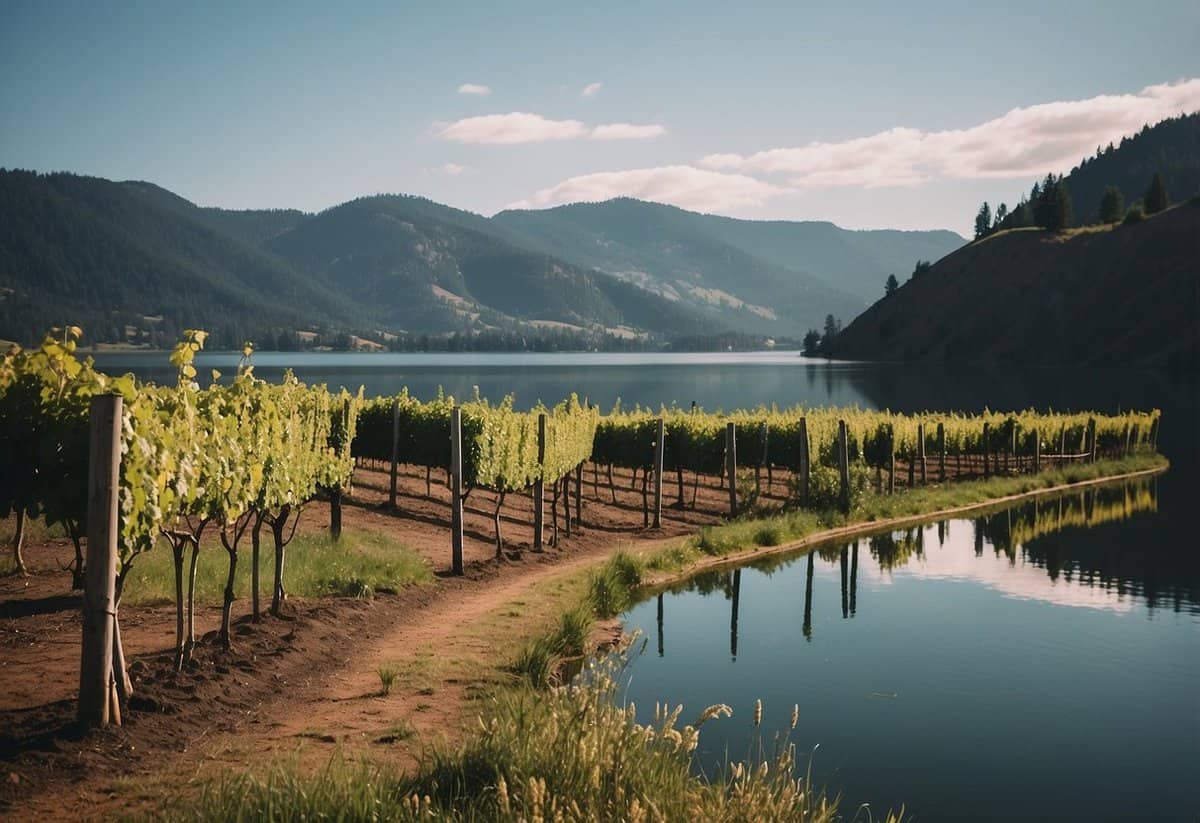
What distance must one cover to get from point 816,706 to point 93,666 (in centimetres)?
1050

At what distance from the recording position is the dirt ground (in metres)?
9.42

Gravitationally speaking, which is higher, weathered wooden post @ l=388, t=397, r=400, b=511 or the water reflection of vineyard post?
weathered wooden post @ l=388, t=397, r=400, b=511

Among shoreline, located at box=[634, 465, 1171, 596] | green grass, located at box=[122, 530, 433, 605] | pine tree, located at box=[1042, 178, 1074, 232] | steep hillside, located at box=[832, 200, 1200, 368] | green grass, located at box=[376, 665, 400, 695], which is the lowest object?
shoreline, located at box=[634, 465, 1171, 596]

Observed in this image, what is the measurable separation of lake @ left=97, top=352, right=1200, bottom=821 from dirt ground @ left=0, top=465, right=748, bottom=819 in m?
3.19

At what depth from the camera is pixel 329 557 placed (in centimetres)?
2044

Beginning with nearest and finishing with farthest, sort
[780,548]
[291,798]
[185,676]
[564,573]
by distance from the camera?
[291,798] → [185,676] → [564,573] → [780,548]

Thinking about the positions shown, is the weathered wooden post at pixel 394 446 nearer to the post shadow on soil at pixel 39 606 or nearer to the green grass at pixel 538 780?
the post shadow on soil at pixel 39 606

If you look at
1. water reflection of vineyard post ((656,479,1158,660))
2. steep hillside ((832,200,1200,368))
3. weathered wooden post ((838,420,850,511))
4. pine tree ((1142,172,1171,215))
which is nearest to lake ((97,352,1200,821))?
water reflection of vineyard post ((656,479,1158,660))

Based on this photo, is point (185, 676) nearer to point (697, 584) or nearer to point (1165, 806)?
point (1165, 806)

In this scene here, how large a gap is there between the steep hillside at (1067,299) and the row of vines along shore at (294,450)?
363 ft

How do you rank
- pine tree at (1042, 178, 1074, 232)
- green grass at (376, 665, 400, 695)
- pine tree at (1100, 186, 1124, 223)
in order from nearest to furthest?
green grass at (376, 665, 400, 695), pine tree at (1100, 186, 1124, 223), pine tree at (1042, 178, 1074, 232)

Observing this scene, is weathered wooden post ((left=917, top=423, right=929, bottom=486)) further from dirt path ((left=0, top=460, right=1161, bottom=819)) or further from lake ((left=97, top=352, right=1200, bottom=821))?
dirt path ((left=0, top=460, right=1161, bottom=819))

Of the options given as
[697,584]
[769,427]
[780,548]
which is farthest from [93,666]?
[769,427]

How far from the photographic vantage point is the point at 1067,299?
16700cm
